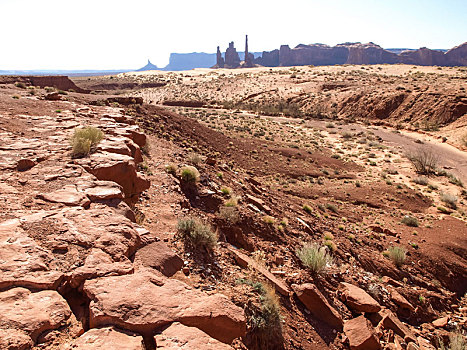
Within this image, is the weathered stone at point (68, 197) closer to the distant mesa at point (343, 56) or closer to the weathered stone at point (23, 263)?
the weathered stone at point (23, 263)

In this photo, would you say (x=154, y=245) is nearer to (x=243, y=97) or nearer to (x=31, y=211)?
(x=31, y=211)

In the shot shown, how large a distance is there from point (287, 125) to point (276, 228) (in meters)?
26.1

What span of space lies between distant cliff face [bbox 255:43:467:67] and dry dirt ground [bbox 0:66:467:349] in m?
128

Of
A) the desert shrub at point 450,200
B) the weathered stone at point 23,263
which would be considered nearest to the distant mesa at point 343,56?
the desert shrub at point 450,200

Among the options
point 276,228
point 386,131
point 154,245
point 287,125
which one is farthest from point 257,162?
point 386,131

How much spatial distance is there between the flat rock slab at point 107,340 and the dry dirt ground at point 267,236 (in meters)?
0.10

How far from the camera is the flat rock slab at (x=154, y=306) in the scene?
2658 mm

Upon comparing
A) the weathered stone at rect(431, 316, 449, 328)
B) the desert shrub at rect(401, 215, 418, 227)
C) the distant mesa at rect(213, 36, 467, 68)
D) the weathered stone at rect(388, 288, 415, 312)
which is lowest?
the desert shrub at rect(401, 215, 418, 227)

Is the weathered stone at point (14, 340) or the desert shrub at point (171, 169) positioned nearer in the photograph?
the weathered stone at point (14, 340)

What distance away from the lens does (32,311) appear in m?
2.52

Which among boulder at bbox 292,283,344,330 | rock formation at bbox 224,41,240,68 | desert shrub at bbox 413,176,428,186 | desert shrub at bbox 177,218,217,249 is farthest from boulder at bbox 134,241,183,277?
rock formation at bbox 224,41,240,68

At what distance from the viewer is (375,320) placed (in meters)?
5.82

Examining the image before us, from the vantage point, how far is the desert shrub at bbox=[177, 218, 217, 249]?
17.0ft

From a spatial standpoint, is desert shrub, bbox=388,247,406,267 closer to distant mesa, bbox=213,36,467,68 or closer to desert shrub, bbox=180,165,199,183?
desert shrub, bbox=180,165,199,183
